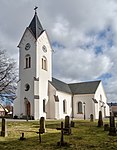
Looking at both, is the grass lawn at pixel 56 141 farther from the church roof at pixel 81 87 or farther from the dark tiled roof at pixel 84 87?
the dark tiled roof at pixel 84 87

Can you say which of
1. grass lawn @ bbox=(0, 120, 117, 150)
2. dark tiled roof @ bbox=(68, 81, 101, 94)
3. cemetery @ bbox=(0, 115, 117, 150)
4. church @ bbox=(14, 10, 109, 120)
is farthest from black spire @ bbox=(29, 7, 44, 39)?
grass lawn @ bbox=(0, 120, 117, 150)

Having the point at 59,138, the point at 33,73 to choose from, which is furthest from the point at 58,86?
the point at 59,138

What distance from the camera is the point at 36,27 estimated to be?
140 feet

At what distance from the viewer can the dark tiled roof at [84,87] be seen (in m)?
49.0

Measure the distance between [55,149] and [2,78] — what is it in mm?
26414

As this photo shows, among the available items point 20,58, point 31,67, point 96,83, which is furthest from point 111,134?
point 96,83

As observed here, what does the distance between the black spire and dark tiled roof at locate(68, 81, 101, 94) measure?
16976mm

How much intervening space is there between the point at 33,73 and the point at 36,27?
396 inches

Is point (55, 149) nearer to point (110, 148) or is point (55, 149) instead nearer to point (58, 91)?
point (110, 148)

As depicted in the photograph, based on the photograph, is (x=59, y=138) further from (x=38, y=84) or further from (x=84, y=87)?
(x=84, y=87)

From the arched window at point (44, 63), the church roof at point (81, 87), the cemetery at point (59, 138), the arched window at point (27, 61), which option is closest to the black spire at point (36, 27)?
the arched window at point (27, 61)

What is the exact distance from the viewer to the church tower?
125ft

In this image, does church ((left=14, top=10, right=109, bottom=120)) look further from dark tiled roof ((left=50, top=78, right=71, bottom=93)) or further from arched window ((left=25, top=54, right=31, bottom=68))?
dark tiled roof ((left=50, top=78, right=71, bottom=93))

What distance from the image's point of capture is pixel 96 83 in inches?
2032
